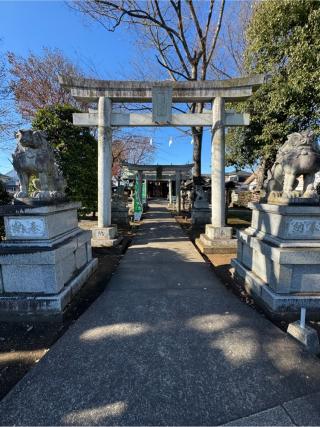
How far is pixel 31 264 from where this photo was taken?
3244 mm

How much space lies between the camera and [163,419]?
1.74m

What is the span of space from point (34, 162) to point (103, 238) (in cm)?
400

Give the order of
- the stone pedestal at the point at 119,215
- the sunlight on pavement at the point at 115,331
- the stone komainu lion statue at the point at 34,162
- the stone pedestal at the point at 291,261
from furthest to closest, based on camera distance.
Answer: the stone pedestal at the point at 119,215
the stone komainu lion statue at the point at 34,162
the stone pedestal at the point at 291,261
the sunlight on pavement at the point at 115,331

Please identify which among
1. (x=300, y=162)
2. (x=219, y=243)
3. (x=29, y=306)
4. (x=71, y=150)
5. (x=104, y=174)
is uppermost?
(x=71, y=150)

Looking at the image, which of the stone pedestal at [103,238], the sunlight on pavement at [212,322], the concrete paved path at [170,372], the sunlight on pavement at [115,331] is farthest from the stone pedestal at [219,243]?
the sunlight on pavement at [115,331]

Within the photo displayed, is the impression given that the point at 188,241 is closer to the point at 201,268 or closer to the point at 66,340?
the point at 201,268

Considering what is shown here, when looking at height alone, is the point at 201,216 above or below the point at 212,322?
above

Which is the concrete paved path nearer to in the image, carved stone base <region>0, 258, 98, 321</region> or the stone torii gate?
carved stone base <region>0, 258, 98, 321</region>

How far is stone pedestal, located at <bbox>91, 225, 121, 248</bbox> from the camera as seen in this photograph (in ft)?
23.8

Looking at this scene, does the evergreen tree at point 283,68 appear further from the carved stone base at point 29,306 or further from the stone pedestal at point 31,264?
the carved stone base at point 29,306

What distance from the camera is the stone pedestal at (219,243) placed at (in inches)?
269

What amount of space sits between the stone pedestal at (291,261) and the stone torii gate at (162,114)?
3.53 metres

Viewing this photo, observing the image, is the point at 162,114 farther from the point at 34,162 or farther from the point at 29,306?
the point at 29,306

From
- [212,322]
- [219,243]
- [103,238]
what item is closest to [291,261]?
[212,322]
